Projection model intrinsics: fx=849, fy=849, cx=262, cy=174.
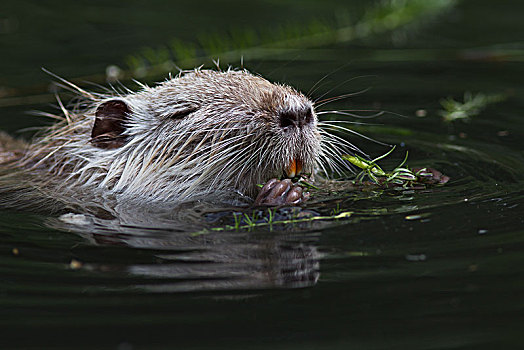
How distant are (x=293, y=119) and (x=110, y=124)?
1.43 meters

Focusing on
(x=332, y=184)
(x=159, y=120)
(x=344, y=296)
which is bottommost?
(x=344, y=296)

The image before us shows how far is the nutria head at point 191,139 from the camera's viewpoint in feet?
16.0

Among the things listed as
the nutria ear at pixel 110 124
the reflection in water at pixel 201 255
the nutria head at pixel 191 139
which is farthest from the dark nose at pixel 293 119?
the nutria ear at pixel 110 124

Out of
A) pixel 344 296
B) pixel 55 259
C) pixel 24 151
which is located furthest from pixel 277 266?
pixel 24 151

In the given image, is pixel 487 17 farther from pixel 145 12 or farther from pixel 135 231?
pixel 135 231

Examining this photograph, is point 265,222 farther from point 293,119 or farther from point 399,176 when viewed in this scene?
point 399,176

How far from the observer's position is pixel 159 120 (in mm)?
5453

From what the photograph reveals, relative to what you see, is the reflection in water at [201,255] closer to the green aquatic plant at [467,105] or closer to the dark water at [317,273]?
the dark water at [317,273]

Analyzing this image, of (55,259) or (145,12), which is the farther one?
(145,12)

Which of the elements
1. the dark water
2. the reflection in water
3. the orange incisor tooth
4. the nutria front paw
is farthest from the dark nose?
the reflection in water

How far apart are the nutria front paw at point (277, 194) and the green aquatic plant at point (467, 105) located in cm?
243

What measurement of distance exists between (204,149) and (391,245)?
1.40 m

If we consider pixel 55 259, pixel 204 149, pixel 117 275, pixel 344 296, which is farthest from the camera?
pixel 204 149

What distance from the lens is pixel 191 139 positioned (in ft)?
17.0
